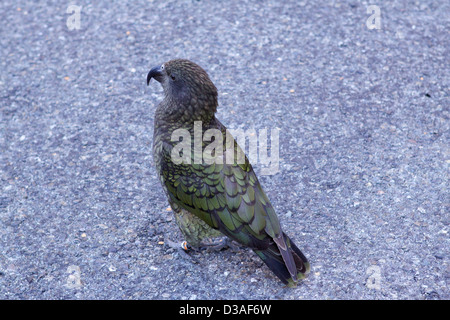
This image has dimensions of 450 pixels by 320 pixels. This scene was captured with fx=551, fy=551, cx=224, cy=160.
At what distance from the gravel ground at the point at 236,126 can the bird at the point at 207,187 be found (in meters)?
0.26

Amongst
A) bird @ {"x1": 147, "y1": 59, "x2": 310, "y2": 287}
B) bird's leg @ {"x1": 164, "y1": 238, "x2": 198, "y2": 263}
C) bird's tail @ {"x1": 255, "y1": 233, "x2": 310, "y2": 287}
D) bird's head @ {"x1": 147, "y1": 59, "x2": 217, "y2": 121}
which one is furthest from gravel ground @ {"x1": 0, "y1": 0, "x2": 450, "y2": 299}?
bird's head @ {"x1": 147, "y1": 59, "x2": 217, "y2": 121}

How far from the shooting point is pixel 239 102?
5.72 metres

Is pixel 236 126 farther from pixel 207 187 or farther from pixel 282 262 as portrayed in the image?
pixel 282 262

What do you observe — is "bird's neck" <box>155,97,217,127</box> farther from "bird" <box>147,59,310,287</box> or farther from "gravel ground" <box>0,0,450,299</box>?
"gravel ground" <box>0,0,450,299</box>

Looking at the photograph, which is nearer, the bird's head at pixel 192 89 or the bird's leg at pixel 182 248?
the bird's head at pixel 192 89

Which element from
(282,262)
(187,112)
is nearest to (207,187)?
(187,112)

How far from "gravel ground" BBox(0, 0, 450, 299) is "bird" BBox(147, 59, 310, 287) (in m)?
0.26

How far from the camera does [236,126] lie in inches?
215

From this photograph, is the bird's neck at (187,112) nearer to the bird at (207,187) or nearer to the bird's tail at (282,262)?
the bird at (207,187)

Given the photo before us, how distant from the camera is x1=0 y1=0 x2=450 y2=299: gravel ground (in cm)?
405

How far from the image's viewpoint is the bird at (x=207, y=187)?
378cm

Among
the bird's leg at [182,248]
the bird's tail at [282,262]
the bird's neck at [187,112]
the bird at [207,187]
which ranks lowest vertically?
the bird's leg at [182,248]

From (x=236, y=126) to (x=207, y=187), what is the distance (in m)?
1.70

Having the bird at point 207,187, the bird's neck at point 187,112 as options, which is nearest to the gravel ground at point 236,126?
the bird at point 207,187
